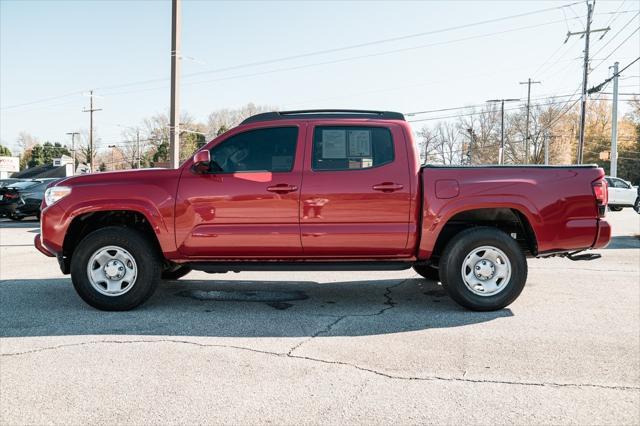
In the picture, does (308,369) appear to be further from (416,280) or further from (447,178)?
(416,280)

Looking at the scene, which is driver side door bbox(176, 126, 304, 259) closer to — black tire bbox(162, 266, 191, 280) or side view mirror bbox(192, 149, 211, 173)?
side view mirror bbox(192, 149, 211, 173)

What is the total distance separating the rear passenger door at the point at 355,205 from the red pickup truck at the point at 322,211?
11mm

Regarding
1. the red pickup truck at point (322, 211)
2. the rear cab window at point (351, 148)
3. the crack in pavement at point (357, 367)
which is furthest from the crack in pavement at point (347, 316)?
the rear cab window at point (351, 148)

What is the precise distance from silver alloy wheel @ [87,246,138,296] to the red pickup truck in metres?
0.01

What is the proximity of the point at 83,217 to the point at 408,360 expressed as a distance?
3.79 meters

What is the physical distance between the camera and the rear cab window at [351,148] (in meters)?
5.53

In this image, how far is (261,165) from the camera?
18.3ft

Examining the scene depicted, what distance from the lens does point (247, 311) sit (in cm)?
550

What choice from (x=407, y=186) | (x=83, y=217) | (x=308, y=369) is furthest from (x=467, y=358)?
(x=83, y=217)

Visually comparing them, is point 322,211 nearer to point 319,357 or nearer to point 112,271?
point 319,357

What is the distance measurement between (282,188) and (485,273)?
2.27m

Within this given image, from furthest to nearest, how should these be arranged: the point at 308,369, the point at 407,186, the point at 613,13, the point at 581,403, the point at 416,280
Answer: the point at 613,13 → the point at 416,280 → the point at 407,186 → the point at 308,369 → the point at 581,403

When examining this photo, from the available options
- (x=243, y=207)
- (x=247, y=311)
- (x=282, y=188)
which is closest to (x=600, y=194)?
(x=282, y=188)

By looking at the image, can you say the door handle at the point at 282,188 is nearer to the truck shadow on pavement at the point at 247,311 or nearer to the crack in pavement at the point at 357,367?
the truck shadow on pavement at the point at 247,311
